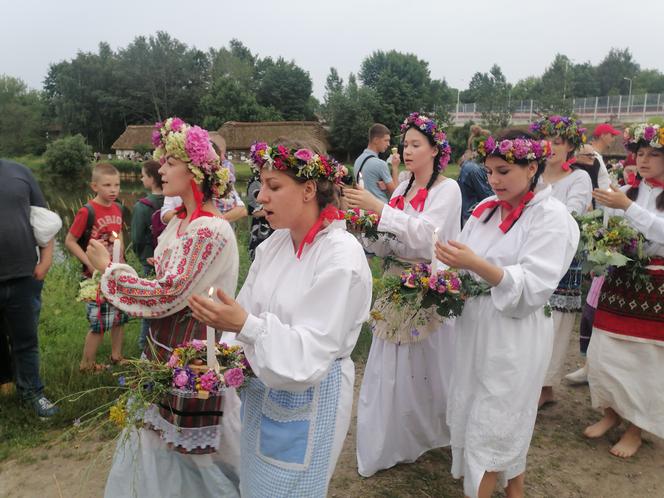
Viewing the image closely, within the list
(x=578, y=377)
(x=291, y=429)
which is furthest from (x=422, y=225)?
(x=578, y=377)

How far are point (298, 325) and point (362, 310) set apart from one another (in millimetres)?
286

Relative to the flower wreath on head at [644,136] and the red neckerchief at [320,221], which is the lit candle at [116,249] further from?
the flower wreath on head at [644,136]

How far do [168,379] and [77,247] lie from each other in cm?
310

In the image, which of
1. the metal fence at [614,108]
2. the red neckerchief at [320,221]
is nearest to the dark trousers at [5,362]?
the red neckerchief at [320,221]

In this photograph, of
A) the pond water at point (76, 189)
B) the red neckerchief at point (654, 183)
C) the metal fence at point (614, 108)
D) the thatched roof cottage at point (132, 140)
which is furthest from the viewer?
the metal fence at point (614, 108)

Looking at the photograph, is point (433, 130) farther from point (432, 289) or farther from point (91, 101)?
point (91, 101)

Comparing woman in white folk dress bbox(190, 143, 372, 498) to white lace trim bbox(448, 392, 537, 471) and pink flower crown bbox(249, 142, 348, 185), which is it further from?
white lace trim bbox(448, 392, 537, 471)

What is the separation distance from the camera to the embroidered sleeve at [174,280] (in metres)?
2.68

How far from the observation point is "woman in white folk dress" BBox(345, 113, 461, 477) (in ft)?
11.6

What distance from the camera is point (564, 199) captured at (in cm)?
470

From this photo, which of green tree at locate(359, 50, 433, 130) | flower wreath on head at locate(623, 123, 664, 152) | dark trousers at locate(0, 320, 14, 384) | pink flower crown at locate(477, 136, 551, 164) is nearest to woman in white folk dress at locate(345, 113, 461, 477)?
pink flower crown at locate(477, 136, 551, 164)

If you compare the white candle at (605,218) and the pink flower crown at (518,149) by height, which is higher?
the pink flower crown at (518,149)

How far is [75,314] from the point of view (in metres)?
6.91

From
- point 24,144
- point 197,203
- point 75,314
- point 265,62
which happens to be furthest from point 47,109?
point 197,203
